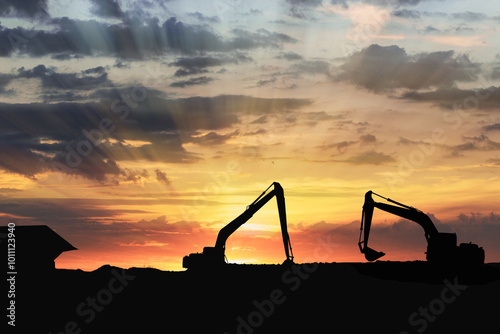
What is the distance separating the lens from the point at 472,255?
48375mm

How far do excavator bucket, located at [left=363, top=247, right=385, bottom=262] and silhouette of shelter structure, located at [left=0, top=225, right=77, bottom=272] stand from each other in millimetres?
22296

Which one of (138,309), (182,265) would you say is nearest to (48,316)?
(138,309)

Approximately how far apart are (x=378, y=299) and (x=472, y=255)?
28.0ft

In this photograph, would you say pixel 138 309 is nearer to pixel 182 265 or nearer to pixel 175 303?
pixel 175 303

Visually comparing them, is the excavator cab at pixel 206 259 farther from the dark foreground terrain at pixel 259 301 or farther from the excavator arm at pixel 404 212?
the excavator arm at pixel 404 212

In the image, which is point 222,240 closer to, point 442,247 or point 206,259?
point 206,259

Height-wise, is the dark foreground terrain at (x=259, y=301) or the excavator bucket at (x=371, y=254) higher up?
the excavator bucket at (x=371, y=254)

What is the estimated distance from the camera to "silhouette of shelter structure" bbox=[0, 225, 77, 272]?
48000 mm

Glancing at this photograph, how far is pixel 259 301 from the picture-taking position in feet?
146

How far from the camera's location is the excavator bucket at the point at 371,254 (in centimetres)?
4491

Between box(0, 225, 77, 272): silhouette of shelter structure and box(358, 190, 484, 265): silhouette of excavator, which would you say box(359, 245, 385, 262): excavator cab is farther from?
box(0, 225, 77, 272): silhouette of shelter structure

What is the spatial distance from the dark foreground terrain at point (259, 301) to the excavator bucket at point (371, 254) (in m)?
2.83

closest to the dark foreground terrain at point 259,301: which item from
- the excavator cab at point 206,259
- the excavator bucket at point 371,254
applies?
the excavator cab at point 206,259

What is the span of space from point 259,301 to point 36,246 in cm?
1739
